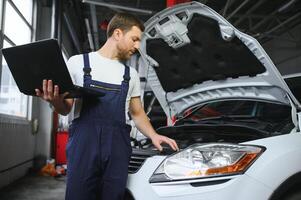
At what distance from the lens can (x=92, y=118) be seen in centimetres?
171

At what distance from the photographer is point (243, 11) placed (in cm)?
1037

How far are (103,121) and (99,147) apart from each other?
4.8 inches

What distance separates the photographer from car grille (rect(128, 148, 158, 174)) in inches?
76.2

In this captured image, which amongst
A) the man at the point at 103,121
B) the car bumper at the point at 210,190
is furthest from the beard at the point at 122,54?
the car bumper at the point at 210,190

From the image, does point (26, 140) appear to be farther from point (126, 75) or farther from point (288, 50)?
point (288, 50)

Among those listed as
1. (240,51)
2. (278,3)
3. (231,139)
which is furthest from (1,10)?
(278,3)

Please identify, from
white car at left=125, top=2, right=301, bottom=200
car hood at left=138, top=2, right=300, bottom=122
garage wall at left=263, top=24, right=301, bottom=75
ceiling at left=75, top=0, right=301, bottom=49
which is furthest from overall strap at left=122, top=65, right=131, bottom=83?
garage wall at left=263, top=24, right=301, bottom=75

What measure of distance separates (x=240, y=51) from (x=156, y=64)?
0.78m

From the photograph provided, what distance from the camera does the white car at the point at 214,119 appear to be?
5.54 ft

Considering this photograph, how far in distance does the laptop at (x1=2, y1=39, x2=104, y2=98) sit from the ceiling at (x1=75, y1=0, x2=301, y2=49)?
6686 millimetres

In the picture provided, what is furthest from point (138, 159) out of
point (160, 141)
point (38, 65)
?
point (38, 65)

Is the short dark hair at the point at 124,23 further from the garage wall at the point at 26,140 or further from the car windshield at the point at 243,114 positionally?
the garage wall at the point at 26,140

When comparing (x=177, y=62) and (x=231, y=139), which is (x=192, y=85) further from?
(x=231, y=139)

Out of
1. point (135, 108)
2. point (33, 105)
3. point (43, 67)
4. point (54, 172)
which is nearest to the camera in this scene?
point (43, 67)
